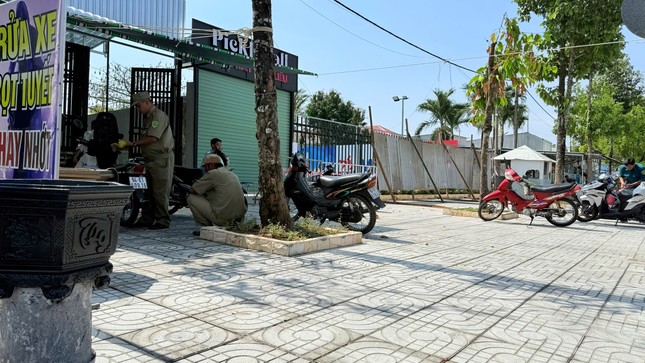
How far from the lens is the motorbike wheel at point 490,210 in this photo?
11211 mm

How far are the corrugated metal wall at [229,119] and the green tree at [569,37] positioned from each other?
912 centimetres

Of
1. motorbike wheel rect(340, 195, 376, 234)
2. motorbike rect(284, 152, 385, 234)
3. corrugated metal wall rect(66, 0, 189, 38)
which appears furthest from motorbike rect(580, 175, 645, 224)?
corrugated metal wall rect(66, 0, 189, 38)

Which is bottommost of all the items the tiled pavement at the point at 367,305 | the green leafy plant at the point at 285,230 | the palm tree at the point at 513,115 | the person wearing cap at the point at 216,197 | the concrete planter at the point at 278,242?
the tiled pavement at the point at 367,305

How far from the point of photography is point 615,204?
11.0 metres

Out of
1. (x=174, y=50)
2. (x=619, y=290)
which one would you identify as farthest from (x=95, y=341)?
(x=174, y=50)

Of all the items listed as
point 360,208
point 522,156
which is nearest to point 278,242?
point 360,208

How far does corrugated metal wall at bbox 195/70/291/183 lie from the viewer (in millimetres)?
12477

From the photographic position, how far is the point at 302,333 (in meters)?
3.00

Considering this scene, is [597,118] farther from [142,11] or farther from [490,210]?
[142,11]

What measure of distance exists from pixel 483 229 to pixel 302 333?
7.20 meters

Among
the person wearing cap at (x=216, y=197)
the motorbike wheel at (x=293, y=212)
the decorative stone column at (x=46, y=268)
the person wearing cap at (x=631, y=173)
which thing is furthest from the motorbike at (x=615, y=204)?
the decorative stone column at (x=46, y=268)

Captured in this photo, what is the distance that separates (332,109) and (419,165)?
26066mm

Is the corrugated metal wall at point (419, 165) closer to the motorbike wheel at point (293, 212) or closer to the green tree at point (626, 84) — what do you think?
the motorbike wheel at point (293, 212)

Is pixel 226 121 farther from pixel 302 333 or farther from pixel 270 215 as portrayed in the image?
pixel 302 333
